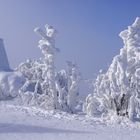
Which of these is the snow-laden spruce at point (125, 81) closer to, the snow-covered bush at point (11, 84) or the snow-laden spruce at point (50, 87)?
the snow-laden spruce at point (50, 87)

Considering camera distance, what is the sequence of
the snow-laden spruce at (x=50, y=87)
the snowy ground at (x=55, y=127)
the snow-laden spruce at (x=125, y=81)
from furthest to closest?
the snow-laden spruce at (x=50, y=87) < the snow-laden spruce at (x=125, y=81) < the snowy ground at (x=55, y=127)

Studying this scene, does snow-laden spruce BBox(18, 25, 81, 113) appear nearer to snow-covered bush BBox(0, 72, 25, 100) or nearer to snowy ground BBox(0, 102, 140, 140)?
snowy ground BBox(0, 102, 140, 140)

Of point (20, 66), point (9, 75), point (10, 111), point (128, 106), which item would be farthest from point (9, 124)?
point (9, 75)

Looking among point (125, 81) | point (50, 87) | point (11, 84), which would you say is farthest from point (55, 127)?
point (11, 84)

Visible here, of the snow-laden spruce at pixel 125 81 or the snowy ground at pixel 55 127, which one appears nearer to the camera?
the snowy ground at pixel 55 127

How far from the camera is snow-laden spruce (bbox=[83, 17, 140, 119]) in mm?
25484

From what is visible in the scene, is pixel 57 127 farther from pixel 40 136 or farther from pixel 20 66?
pixel 20 66

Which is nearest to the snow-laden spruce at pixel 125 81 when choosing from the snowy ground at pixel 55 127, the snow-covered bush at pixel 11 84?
the snowy ground at pixel 55 127

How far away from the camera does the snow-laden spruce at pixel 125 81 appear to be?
25.5 m

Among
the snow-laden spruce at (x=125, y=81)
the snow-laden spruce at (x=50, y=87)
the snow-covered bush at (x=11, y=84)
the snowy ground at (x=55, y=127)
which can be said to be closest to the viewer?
the snowy ground at (x=55, y=127)

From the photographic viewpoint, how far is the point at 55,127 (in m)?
20.5

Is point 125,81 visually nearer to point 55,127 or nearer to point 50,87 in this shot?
point 50,87

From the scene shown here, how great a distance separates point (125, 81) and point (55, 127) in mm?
6633

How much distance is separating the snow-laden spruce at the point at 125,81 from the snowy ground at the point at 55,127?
2392 millimetres
